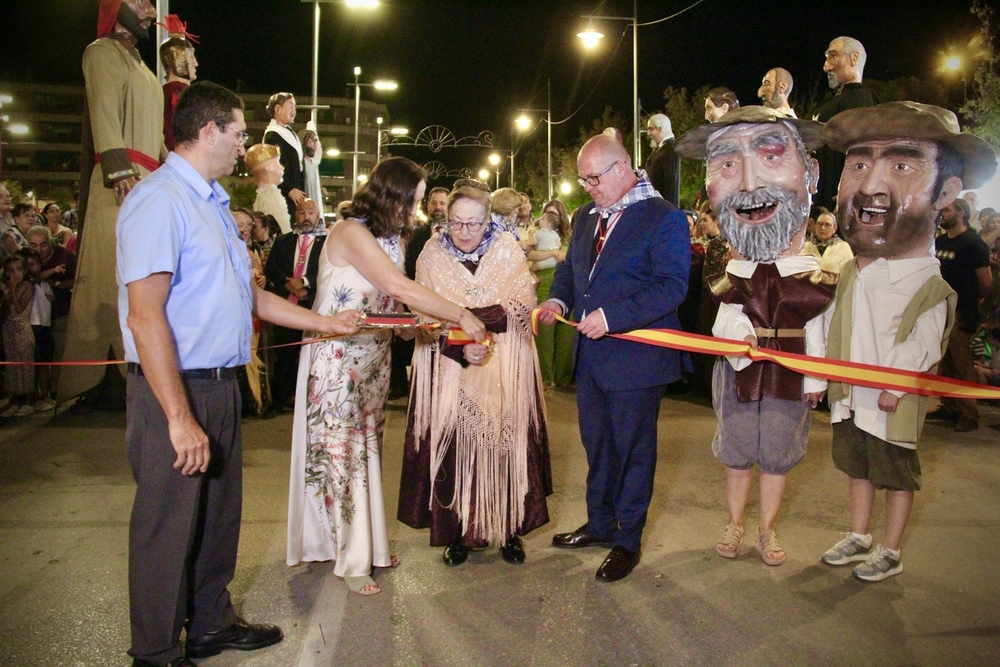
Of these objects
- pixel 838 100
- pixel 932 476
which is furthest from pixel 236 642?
pixel 838 100

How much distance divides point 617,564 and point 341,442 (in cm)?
148

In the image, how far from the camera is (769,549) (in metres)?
4.22

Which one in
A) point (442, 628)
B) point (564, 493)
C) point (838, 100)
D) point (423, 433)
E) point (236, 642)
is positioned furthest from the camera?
point (838, 100)

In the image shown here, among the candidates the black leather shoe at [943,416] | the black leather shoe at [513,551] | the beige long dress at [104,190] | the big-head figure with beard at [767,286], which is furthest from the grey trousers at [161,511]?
the black leather shoe at [943,416]

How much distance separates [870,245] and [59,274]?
7627mm

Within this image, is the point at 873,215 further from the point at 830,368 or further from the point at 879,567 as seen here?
the point at 879,567

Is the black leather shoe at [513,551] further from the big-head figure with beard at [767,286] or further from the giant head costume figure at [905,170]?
the giant head costume figure at [905,170]

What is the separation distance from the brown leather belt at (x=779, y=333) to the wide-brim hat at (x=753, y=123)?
97cm

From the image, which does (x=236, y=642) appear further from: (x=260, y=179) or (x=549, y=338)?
(x=549, y=338)

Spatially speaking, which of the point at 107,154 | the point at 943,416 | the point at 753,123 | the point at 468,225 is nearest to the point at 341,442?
the point at 468,225

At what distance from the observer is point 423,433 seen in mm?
4293

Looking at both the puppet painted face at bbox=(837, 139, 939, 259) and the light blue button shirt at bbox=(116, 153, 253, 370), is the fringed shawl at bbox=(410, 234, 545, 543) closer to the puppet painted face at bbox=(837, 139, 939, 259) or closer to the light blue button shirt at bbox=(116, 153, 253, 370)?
the light blue button shirt at bbox=(116, 153, 253, 370)

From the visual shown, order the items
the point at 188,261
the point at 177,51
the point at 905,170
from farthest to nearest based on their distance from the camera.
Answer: the point at 177,51 → the point at 905,170 → the point at 188,261

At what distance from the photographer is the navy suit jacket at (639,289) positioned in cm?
408
